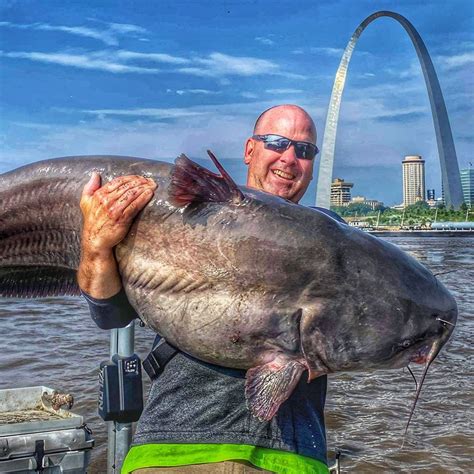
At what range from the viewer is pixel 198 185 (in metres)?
2.37

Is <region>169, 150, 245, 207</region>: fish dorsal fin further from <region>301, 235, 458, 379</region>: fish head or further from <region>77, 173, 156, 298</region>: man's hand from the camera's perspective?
<region>301, 235, 458, 379</region>: fish head

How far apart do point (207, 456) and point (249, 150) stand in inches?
52.2

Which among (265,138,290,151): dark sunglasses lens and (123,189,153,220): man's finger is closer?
(123,189,153,220): man's finger

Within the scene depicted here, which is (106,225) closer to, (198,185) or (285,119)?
(198,185)

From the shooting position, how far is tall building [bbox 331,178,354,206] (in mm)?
181200

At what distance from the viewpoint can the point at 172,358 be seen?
2.53 metres

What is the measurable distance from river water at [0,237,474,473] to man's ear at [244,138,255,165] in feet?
6.38

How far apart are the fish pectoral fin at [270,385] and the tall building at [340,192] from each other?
17763 centimetres

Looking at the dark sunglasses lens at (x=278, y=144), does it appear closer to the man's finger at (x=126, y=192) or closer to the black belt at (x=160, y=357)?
the man's finger at (x=126, y=192)

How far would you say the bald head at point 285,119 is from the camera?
9.88 feet

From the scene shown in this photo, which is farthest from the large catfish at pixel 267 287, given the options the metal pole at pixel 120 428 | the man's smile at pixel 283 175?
the metal pole at pixel 120 428

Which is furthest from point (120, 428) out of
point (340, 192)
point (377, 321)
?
point (340, 192)

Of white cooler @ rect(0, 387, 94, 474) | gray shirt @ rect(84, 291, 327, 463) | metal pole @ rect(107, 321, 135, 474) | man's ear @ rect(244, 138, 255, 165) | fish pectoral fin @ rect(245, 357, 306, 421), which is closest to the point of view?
fish pectoral fin @ rect(245, 357, 306, 421)

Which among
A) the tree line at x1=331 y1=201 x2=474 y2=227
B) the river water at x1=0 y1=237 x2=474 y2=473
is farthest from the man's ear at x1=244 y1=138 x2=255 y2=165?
the tree line at x1=331 y1=201 x2=474 y2=227
